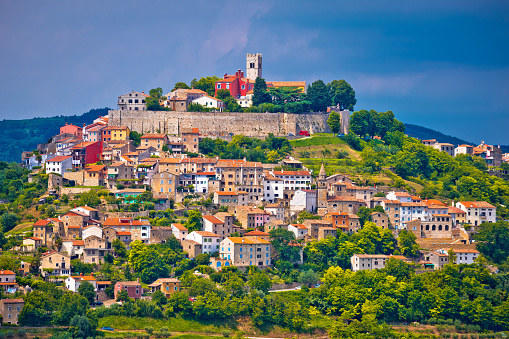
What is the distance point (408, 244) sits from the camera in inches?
3061

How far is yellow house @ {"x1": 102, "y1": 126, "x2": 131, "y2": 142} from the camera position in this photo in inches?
3570

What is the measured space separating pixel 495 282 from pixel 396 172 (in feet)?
69.6

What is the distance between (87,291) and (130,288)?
3.21 m

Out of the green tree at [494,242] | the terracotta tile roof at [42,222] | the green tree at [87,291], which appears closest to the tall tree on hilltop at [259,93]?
the green tree at [494,242]

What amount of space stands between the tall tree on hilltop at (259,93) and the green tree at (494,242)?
105 ft

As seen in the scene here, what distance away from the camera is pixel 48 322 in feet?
202

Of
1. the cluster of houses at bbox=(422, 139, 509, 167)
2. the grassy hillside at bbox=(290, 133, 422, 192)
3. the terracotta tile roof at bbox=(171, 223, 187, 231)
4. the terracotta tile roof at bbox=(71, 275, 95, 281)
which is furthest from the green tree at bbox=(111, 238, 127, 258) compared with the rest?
the cluster of houses at bbox=(422, 139, 509, 167)

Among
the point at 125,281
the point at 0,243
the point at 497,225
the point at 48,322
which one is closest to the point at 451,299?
the point at 497,225

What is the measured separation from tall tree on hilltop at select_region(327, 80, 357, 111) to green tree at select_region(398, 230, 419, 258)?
30.8 metres

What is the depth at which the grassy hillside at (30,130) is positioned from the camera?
153 m

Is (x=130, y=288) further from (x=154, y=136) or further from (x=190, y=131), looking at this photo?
(x=190, y=131)

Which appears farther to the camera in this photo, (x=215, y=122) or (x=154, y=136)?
(x=215, y=122)

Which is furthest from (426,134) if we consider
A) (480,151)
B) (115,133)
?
(115,133)

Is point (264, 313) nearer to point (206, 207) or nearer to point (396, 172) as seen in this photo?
point (206, 207)
